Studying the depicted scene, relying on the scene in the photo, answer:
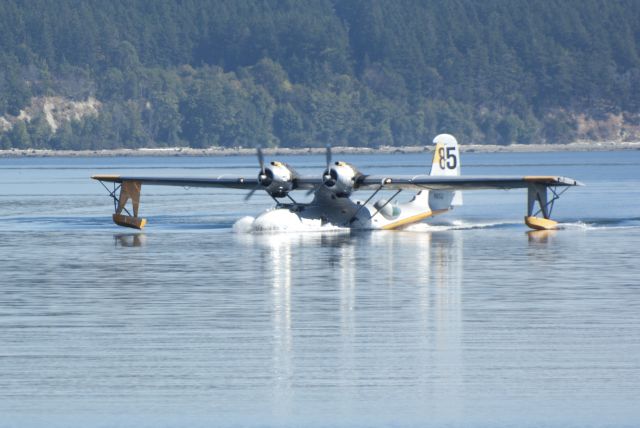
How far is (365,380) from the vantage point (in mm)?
20281

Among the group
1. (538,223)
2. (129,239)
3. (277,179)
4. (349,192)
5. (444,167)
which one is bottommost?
(129,239)

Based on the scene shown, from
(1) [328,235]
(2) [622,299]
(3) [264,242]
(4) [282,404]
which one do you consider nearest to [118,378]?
(4) [282,404]

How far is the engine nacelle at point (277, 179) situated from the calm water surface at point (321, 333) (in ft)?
14.3

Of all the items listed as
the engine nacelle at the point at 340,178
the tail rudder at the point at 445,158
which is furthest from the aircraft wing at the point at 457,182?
the tail rudder at the point at 445,158

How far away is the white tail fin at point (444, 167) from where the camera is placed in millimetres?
57531

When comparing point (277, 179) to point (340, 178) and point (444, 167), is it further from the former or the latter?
point (444, 167)

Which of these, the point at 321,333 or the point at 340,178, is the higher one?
the point at 340,178

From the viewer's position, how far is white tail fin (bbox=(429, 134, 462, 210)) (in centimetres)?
5753

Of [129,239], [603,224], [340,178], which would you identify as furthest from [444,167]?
[129,239]

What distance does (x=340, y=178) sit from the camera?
50938 millimetres

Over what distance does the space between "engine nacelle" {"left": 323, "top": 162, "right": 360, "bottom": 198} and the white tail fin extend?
655 centimetres

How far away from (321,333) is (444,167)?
116 ft

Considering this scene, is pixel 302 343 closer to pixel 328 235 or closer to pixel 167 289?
pixel 167 289

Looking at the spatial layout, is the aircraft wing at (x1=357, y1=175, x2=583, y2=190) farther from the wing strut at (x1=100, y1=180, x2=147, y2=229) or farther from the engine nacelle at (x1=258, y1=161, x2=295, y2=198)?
the wing strut at (x1=100, y1=180, x2=147, y2=229)
